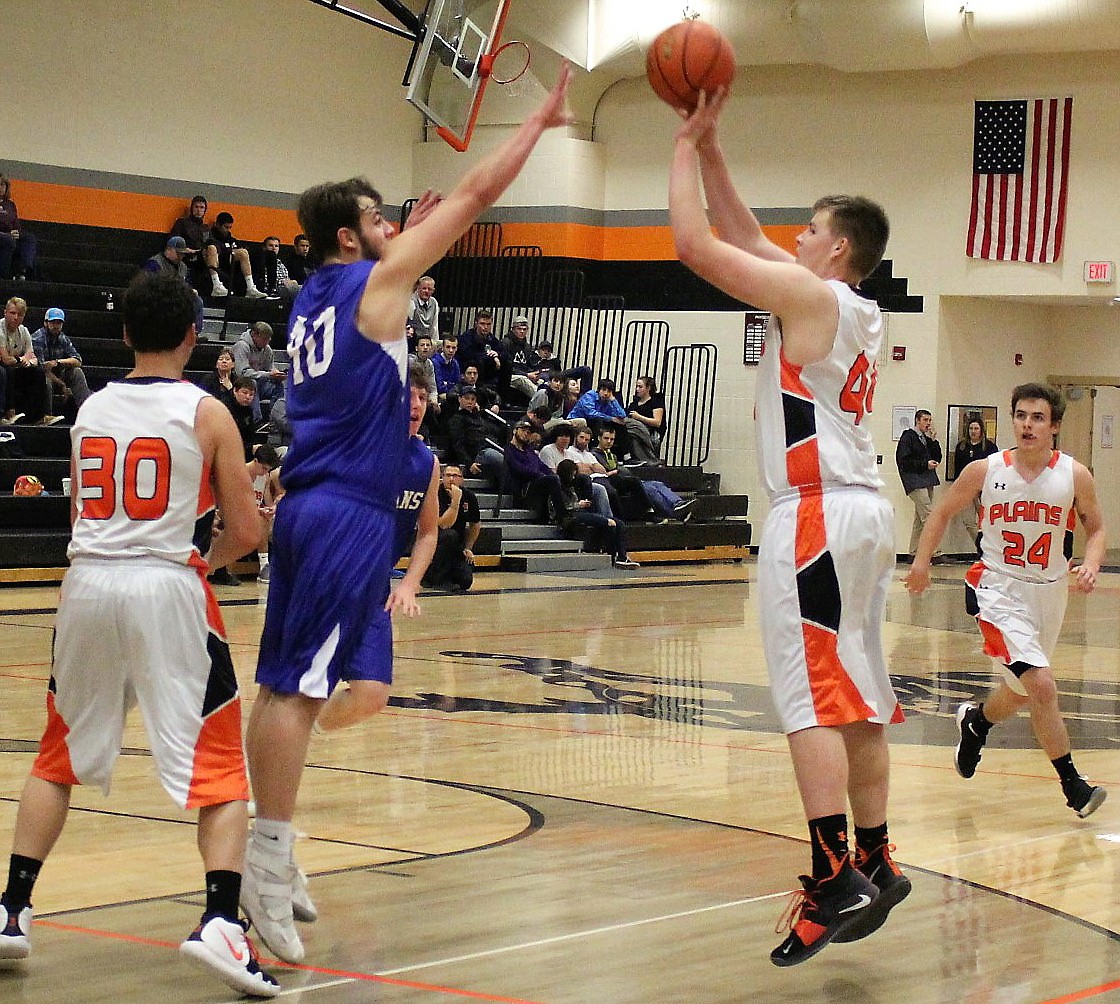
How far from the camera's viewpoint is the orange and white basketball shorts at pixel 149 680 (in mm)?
3844

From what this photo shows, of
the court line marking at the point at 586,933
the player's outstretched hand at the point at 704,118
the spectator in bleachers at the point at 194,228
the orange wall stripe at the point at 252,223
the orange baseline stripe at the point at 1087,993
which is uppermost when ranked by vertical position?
the orange wall stripe at the point at 252,223

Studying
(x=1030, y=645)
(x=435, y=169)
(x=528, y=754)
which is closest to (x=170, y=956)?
(x=528, y=754)

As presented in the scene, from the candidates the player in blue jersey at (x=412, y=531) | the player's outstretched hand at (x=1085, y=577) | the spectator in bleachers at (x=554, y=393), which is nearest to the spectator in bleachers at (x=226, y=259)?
the spectator in bleachers at (x=554, y=393)

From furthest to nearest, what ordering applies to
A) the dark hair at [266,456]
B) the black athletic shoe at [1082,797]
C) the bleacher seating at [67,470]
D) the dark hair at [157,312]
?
1. the bleacher seating at [67,470]
2. the dark hair at [266,456]
3. the black athletic shoe at [1082,797]
4. the dark hair at [157,312]

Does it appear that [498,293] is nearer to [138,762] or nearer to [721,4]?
[721,4]

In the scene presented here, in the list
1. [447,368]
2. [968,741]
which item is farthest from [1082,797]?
[447,368]

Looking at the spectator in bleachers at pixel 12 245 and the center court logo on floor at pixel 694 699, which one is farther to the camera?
the spectator in bleachers at pixel 12 245

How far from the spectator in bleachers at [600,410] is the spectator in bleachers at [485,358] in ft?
2.99

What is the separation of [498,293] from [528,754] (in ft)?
53.6

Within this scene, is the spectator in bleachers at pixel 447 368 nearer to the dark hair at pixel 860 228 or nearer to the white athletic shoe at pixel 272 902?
the dark hair at pixel 860 228

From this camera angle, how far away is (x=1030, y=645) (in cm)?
658

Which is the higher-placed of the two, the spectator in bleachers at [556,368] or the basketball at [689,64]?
the spectator in bleachers at [556,368]

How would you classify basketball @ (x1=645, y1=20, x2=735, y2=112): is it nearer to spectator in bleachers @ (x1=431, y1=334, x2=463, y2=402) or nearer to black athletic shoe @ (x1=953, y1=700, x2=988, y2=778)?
black athletic shoe @ (x1=953, y1=700, x2=988, y2=778)

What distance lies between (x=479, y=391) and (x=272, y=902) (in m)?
15.0
